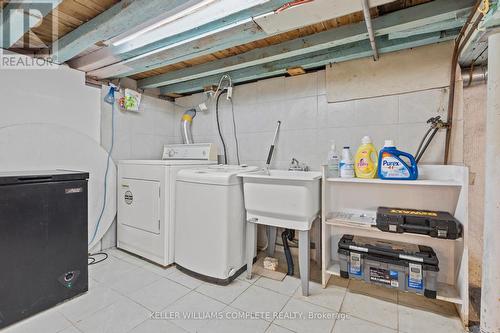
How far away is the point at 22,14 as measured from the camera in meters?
1.38

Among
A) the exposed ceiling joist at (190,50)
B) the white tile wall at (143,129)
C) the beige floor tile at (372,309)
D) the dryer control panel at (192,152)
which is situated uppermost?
the exposed ceiling joist at (190,50)

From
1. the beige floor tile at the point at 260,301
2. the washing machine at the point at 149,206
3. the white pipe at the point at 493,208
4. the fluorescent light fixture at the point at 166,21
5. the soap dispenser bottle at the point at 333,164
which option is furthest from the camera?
the washing machine at the point at 149,206

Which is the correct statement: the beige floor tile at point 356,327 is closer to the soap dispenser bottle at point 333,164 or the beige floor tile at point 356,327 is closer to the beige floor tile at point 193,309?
the beige floor tile at point 193,309

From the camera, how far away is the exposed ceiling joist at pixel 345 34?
52.2 inches

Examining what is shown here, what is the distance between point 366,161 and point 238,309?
1.34 meters

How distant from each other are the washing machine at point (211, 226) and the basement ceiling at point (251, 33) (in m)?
1.00

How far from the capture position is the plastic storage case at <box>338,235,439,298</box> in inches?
56.1

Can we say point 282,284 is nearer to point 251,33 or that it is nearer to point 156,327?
point 156,327

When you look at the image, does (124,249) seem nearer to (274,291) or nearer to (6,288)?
(6,288)

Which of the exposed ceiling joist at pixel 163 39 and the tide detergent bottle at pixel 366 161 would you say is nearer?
the exposed ceiling joist at pixel 163 39

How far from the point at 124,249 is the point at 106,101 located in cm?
157

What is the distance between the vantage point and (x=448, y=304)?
1538 millimetres

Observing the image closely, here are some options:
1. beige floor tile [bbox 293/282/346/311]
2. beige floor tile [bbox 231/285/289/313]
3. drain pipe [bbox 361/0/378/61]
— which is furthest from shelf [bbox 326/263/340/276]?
drain pipe [bbox 361/0/378/61]

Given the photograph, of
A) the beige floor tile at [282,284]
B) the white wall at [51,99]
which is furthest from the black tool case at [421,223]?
the white wall at [51,99]
